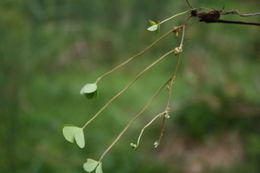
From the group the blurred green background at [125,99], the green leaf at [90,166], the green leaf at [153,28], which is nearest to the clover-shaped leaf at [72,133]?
the green leaf at [90,166]

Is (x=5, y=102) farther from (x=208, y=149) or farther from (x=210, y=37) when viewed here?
(x=210, y=37)

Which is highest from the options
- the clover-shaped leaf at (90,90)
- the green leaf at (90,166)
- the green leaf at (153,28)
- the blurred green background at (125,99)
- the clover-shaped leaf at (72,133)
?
the green leaf at (153,28)

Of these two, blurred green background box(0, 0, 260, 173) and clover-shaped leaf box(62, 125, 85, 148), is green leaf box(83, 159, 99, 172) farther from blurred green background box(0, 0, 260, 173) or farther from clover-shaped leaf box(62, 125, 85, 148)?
blurred green background box(0, 0, 260, 173)

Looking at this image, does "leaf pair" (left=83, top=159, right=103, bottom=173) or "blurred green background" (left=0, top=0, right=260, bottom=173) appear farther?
"blurred green background" (left=0, top=0, right=260, bottom=173)

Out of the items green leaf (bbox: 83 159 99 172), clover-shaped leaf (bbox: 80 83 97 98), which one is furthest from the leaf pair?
clover-shaped leaf (bbox: 80 83 97 98)

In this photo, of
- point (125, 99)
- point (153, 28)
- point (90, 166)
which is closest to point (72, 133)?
A: point (90, 166)

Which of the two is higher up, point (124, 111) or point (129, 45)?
point (129, 45)

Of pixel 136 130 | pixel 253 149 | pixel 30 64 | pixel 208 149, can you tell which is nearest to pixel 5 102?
pixel 30 64

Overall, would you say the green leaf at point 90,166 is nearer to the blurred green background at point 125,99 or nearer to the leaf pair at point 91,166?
the leaf pair at point 91,166
